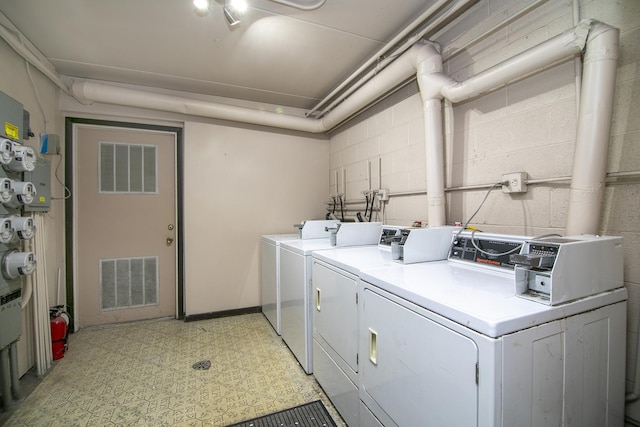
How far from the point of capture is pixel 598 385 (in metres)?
0.98

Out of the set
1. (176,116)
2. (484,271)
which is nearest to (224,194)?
(176,116)

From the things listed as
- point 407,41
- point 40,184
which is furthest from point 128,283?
point 407,41

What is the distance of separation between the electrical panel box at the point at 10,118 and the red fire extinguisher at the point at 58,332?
4.84ft

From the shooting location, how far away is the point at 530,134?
57.8 inches

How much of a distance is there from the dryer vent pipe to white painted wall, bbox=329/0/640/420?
0.12 meters

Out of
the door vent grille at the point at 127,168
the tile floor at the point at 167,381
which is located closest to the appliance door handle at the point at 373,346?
the tile floor at the point at 167,381

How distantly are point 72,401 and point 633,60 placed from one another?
11.5ft

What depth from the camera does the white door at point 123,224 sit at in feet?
9.30

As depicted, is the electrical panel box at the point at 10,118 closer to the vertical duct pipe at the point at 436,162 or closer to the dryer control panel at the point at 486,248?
the vertical duct pipe at the point at 436,162

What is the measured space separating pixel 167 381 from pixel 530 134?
280 cm

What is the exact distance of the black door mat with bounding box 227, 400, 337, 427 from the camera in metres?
1.56

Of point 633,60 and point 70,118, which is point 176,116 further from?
point 633,60

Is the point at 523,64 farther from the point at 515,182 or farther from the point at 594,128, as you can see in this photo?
the point at 515,182

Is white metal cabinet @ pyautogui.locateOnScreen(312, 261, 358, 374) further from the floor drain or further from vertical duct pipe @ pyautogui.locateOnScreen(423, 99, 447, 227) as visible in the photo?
the floor drain
